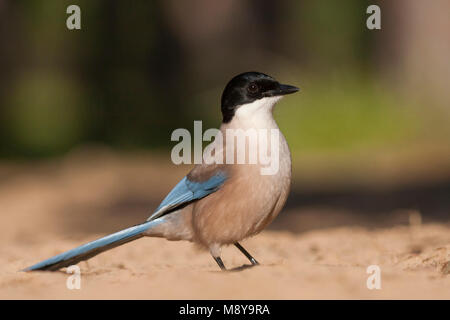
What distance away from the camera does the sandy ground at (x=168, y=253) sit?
15.9 feet

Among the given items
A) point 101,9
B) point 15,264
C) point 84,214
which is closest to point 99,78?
point 101,9

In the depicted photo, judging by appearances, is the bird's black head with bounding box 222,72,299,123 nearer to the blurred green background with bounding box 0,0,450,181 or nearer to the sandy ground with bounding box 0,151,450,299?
the sandy ground with bounding box 0,151,450,299

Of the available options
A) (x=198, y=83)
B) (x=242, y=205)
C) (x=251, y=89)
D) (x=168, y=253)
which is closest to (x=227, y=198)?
(x=242, y=205)

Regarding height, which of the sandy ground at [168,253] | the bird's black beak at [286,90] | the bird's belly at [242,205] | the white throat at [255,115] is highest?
the bird's black beak at [286,90]

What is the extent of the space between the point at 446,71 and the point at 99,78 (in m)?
9.59

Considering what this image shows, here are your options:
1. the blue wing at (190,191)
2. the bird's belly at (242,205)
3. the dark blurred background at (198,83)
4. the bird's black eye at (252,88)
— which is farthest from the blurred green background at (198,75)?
the bird's belly at (242,205)

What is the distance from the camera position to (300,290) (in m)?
4.70

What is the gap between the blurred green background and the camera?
60.6 feet

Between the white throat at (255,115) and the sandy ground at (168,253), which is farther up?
the white throat at (255,115)

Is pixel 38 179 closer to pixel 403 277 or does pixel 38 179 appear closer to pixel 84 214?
pixel 84 214

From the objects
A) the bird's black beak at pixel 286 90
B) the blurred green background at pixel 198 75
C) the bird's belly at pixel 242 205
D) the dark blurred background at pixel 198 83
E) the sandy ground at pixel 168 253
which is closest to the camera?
the sandy ground at pixel 168 253

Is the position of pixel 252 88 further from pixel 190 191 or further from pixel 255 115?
pixel 190 191

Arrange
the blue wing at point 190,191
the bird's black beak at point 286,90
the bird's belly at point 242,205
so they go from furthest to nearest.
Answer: the bird's black beak at point 286,90 → the blue wing at point 190,191 → the bird's belly at point 242,205

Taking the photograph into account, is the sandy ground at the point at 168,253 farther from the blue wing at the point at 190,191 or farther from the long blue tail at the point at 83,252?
the blue wing at the point at 190,191
